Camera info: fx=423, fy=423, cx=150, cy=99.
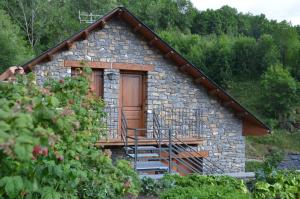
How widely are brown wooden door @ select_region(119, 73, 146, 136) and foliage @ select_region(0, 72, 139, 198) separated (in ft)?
20.6

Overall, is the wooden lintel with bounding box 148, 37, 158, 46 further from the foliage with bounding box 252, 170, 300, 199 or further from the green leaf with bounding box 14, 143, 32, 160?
the green leaf with bounding box 14, 143, 32, 160

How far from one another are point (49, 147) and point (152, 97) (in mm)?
9394

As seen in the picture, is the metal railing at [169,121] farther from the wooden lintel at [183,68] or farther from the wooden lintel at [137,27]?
the wooden lintel at [137,27]

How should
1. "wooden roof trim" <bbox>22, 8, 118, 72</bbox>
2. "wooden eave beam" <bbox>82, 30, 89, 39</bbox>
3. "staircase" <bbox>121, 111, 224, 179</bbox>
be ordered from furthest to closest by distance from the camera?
"wooden eave beam" <bbox>82, 30, 89, 39</bbox> → "wooden roof trim" <bbox>22, 8, 118, 72</bbox> → "staircase" <bbox>121, 111, 224, 179</bbox>

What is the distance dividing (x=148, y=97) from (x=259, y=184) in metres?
5.39

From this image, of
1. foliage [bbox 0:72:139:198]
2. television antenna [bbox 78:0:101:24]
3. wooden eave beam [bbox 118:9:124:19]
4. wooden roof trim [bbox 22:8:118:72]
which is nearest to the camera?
foliage [bbox 0:72:139:198]

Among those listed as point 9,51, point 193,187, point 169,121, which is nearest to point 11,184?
point 193,187

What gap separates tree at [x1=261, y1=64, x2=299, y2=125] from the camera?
25438 mm

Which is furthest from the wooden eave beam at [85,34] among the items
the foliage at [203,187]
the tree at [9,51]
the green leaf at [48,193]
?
the tree at [9,51]

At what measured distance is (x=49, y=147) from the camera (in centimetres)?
248

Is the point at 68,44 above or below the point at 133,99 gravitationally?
above

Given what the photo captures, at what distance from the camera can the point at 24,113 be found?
1984mm

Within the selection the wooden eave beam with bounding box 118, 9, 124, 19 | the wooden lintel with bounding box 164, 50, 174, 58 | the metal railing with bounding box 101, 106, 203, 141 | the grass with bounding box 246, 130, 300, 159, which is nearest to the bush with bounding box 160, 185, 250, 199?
the metal railing with bounding box 101, 106, 203, 141

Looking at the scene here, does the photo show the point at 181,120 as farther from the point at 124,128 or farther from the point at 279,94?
the point at 279,94
